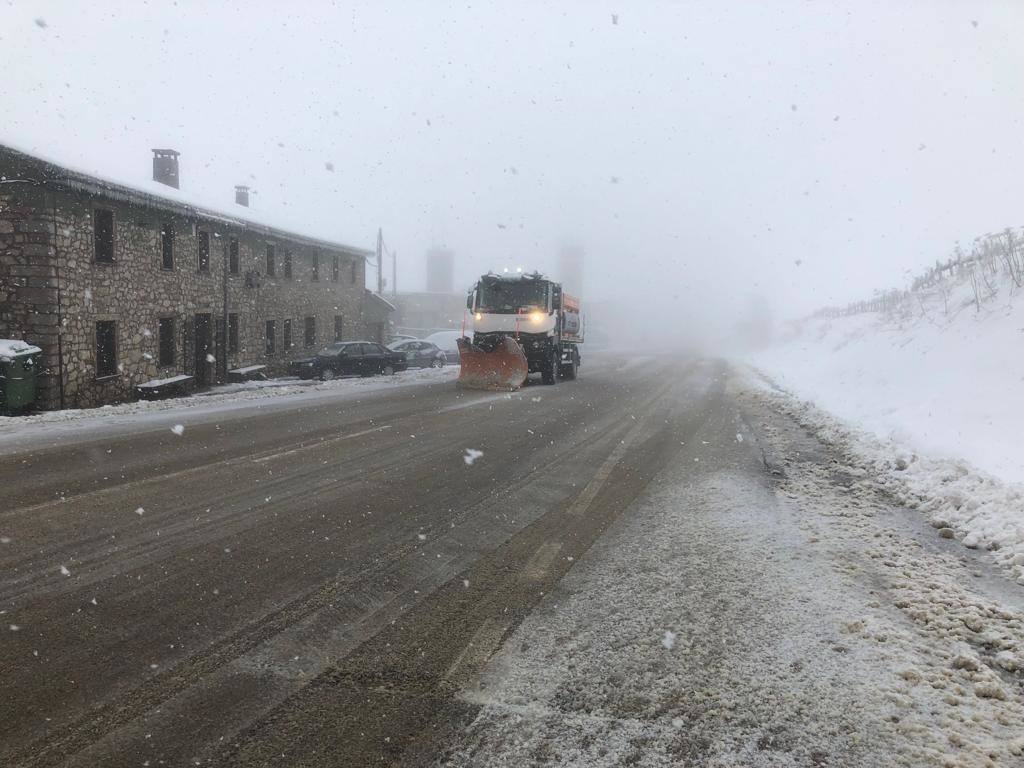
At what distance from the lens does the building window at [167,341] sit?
20469 mm

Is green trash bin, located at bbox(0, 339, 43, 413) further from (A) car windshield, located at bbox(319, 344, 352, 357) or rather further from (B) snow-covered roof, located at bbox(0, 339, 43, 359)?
(A) car windshield, located at bbox(319, 344, 352, 357)

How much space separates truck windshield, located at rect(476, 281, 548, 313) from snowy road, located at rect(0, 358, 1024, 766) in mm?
12872

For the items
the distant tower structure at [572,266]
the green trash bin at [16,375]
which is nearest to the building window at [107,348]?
the green trash bin at [16,375]

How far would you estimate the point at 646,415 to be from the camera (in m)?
13.4

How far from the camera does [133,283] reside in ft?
61.6

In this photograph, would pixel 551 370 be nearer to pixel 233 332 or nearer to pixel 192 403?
pixel 192 403

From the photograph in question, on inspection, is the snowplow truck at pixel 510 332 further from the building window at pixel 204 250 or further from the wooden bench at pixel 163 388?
the building window at pixel 204 250

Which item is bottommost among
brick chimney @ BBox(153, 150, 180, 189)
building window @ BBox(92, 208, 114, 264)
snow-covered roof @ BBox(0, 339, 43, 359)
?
snow-covered roof @ BBox(0, 339, 43, 359)

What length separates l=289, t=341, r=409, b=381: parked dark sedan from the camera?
24547 millimetres

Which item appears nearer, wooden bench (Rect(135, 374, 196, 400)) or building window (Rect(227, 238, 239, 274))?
wooden bench (Rect(135, 374, 196, 400))

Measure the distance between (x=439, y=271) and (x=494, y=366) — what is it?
6911 cm

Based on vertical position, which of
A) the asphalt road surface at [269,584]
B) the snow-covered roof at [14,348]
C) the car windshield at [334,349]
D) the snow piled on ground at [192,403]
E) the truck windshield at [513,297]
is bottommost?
the snow piled on ground at [192,403]

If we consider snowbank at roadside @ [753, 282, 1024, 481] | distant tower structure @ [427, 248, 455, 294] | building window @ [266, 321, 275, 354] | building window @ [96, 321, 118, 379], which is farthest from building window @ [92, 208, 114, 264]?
distant tower structure @ [427, 248, 455, 294]

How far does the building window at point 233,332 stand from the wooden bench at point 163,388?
5405 mm
